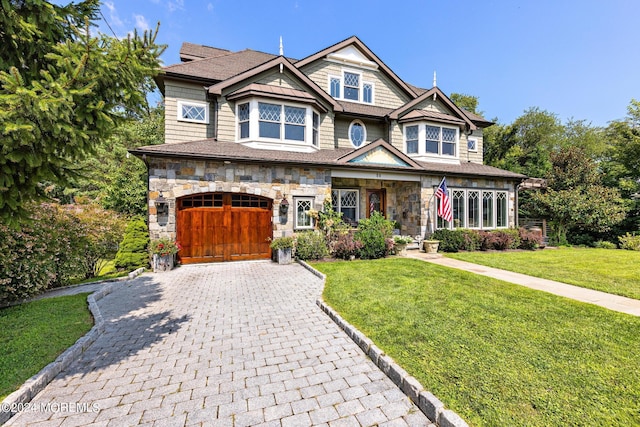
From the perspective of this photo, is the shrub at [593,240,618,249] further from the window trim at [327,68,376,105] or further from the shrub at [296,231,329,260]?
the shrub at [296,231,329,260]

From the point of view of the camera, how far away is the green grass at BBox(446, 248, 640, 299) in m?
6.42

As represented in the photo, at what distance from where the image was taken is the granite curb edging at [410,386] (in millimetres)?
2375

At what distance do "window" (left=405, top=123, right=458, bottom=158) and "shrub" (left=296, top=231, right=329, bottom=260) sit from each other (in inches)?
302

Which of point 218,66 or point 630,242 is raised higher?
point 218,66

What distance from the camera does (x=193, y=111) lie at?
37.7 feet

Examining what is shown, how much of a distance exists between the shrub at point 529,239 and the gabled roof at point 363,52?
9439mm

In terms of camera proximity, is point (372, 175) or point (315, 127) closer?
point (372, 175)

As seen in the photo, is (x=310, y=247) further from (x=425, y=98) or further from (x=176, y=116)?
(x=425, y=98)

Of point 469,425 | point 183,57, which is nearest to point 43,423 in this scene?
point 469,425

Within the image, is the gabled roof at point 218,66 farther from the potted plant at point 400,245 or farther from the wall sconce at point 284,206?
the potted plant at point 400,245

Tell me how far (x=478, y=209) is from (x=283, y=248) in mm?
10626

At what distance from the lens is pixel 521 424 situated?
2.27 m

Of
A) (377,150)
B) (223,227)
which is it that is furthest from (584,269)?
(223,227)

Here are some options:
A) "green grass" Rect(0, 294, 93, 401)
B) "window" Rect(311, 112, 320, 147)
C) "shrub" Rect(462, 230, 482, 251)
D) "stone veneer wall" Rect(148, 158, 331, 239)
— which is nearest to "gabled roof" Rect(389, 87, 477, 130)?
"window" Rect(311, 112, 320, 147)
